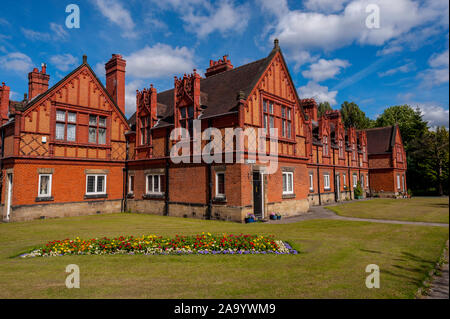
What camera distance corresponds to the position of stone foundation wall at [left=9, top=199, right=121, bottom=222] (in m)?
19.5

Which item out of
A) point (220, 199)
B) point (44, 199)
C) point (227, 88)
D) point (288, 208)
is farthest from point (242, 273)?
point (44, 199)

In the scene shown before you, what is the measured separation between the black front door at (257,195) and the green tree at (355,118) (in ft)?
213

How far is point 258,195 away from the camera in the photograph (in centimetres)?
1883

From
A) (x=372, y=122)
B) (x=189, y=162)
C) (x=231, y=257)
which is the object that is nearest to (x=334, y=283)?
(x=231, y=257)

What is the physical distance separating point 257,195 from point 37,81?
68.6ft

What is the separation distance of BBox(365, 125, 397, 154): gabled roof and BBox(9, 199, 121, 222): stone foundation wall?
39379 mm

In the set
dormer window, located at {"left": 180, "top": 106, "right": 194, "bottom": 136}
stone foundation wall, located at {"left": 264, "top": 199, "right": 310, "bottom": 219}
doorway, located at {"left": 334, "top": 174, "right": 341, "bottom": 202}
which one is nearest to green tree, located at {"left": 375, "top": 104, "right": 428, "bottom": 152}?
doorway, located at {"left": 334, "top": 174, "right": 341, "bottom": 202}

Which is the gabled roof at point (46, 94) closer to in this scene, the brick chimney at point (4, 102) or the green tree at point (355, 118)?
the brick chimney at point (4, 102)

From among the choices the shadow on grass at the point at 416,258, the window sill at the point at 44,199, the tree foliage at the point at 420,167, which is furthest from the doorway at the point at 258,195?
the tree foliage at the point at 420,167

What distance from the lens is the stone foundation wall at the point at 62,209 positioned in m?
19.5

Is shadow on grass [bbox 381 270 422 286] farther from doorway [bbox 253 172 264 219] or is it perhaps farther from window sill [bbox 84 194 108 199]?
window sill [bbox 84 194 108 199]

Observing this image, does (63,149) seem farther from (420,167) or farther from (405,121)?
(405,121)

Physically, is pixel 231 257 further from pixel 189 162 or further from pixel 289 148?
pixel 289 148
